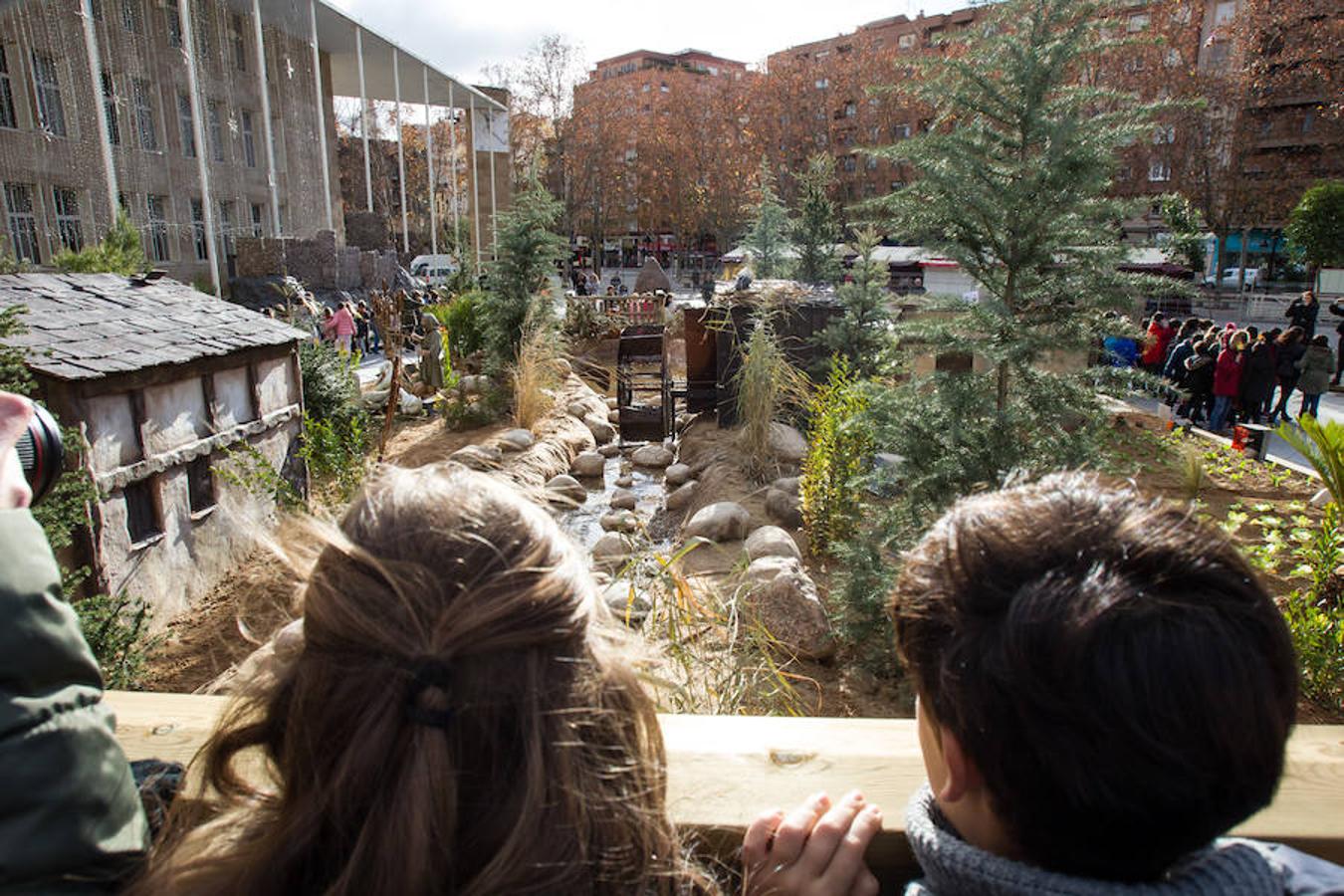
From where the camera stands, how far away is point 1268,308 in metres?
26.6

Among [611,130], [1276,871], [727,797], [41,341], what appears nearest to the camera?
[1276,871]

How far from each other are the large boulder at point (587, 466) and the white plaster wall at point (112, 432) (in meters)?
5.45

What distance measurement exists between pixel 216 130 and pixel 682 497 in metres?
21.5

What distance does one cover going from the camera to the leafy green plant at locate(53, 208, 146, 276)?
9336 mm

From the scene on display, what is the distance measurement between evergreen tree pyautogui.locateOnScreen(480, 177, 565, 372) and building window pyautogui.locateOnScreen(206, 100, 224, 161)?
14.0 m

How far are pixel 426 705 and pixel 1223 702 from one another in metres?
0.70

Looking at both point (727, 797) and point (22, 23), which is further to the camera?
point (22, 23)

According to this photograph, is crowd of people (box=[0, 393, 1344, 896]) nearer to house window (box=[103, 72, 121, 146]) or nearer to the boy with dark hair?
the boy with dark hair

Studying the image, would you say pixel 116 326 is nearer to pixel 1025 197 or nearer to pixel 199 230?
pixel 1025 197

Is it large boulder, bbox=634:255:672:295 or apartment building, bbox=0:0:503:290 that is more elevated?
apartment building, bbox=0:0:503:290

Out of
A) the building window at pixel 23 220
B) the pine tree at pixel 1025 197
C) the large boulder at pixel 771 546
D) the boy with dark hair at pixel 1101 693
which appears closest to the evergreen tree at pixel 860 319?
the large boulder at pixel 771 546

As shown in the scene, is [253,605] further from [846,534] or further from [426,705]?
[426,705]

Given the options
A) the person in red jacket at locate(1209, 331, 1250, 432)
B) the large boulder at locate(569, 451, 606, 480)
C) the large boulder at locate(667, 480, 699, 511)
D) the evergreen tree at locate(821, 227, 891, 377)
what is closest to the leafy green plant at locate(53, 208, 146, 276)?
the large boulder at locate(569, 451, 606, 480)

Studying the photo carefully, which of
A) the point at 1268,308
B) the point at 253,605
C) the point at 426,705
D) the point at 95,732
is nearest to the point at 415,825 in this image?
the point at 426,705
